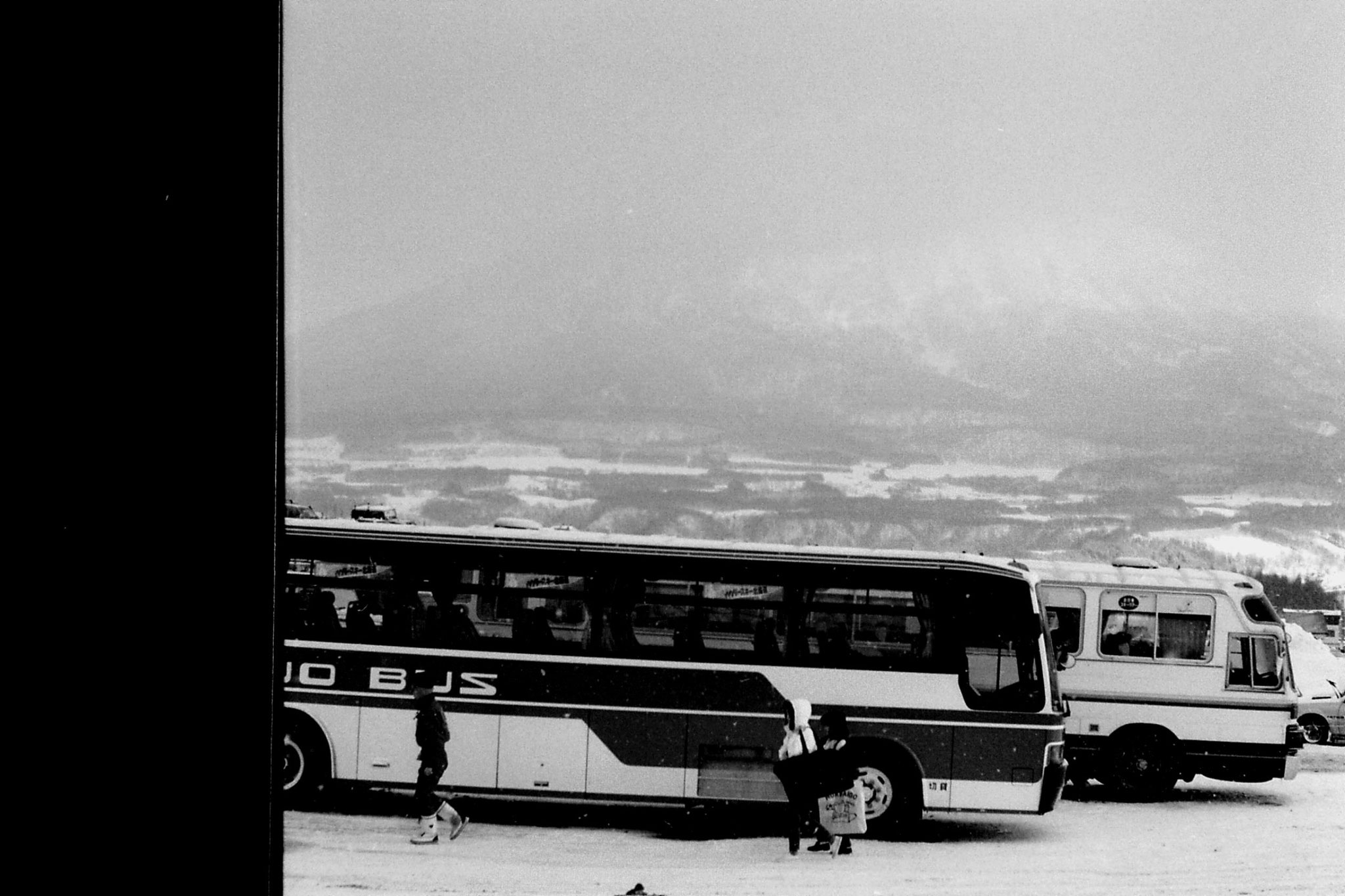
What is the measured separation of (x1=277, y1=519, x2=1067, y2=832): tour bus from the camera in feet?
24.2

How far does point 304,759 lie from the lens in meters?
7.43

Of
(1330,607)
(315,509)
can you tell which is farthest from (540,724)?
(1330,607)

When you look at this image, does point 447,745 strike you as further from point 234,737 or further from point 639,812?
point 234,737

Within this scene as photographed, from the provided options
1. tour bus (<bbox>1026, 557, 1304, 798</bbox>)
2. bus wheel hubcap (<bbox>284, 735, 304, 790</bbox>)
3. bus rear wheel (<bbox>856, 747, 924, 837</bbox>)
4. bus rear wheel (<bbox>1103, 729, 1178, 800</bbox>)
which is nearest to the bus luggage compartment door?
bus wheel hubcap (<bbox>284, 735, 304, 790</bbox>)

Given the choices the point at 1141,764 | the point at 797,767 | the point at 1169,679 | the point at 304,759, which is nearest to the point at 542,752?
the point at 304,759

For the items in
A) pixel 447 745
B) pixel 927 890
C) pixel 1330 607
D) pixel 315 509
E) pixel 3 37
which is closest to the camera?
pixel 3 37

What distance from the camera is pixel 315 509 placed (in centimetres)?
788

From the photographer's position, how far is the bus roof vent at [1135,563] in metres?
9.97

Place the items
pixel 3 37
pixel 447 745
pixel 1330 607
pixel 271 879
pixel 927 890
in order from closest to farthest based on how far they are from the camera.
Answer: pixel 3 37 → pixel 271 879 → pixel 927 890 → pixel 447 745 → pixel 1330 607

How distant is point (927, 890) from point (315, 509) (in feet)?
14.0

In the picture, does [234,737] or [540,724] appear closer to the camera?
[234,737]

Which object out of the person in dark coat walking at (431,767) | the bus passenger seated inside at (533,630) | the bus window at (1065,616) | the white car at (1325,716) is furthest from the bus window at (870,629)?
the white car at (1325,716)

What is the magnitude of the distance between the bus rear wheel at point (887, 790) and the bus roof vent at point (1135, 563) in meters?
3.40

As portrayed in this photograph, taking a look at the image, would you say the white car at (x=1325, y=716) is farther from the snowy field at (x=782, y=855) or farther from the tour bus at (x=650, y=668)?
the tour bus at (x=650, y=668)
